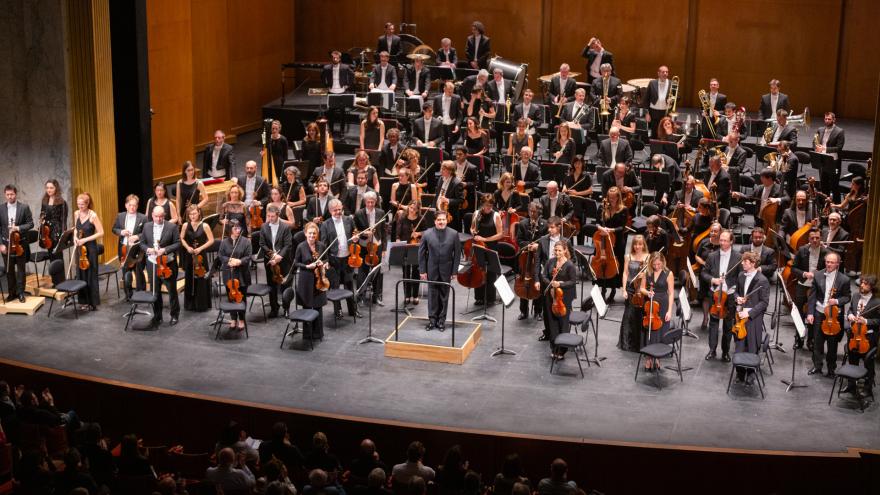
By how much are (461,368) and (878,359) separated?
169 inches

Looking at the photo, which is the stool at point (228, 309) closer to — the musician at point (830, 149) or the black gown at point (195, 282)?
the black gown at point (195, 282)

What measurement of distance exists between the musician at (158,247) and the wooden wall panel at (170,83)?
17.7ft

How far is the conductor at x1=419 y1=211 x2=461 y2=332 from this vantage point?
12867mm

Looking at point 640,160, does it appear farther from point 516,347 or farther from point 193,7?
point 193,7

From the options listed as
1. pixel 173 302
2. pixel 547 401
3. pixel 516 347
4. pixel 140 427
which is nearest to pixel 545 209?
pixel 516 347

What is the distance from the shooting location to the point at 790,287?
13.0 m

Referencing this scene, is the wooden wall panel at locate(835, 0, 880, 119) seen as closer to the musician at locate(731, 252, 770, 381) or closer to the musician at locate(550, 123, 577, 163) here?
the musician at locate(550, 123, 577, 163)

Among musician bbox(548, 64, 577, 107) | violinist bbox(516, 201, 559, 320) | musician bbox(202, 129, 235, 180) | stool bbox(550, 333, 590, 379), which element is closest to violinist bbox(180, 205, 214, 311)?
musician bbox(202, 129, 235, 180)

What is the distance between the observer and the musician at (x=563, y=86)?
1806 centimetres

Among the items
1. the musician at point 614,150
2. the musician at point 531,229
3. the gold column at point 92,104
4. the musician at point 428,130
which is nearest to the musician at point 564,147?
the musician at point 614,150

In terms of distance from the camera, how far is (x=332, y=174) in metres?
15.3

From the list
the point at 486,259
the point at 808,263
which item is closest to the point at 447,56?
the point at 486,259

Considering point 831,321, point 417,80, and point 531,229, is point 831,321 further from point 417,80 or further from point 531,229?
point 417,80

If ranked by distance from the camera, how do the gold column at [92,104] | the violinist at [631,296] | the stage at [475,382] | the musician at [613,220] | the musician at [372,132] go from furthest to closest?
the musician at [372,132], the gold column at [92,104], the musician at [613,220], the violinist at [631,296], the stage at [475,382]
